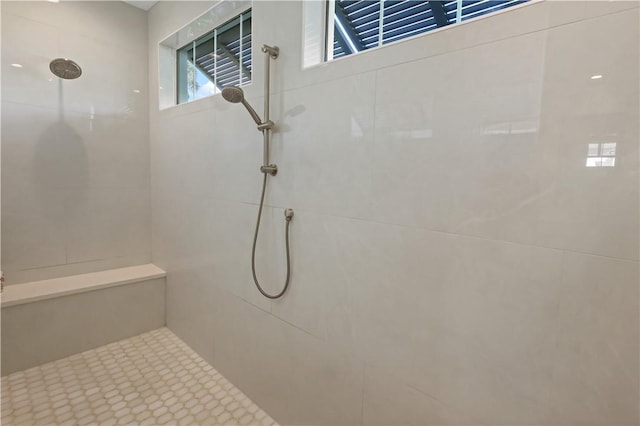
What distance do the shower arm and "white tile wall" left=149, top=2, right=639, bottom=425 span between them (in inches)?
1.6

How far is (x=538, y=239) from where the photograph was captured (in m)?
0.91

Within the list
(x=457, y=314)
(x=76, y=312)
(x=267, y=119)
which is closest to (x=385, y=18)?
(x=267, y=119)

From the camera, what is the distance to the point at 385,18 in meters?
1.35

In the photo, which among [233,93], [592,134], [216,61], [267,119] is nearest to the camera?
[592,134]

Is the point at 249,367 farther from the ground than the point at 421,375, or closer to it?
closer to it

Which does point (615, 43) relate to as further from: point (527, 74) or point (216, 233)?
point (216, 233)

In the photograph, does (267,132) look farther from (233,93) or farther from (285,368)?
(285,368)

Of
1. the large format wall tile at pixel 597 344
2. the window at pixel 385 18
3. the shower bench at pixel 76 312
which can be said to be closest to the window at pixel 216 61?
the window at pixel 385 18

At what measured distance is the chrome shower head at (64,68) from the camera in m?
1.94

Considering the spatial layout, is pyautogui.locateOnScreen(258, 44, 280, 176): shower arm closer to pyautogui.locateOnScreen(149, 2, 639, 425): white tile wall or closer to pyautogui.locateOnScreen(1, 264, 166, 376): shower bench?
pyautogui.locateOnScreen(149, 2, 639, 425): white tile wall

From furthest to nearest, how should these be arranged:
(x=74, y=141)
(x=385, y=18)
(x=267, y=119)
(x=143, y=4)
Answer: (x=143, y=4) → (x=74, y=141) → (x=267, y=119) → (x=385, y=18)

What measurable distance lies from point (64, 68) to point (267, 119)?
56.4 inches

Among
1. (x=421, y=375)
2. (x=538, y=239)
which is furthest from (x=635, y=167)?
(x=421, y=375)

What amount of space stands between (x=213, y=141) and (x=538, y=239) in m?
1.82
